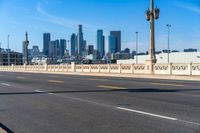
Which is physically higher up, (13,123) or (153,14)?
(153,14)

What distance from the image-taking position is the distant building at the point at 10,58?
568ft

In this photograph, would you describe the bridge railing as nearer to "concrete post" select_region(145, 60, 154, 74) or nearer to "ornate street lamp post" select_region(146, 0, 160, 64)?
"concrete post" select_region(145, 60, 154, 74)

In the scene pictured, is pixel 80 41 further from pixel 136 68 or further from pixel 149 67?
pixel 149 67

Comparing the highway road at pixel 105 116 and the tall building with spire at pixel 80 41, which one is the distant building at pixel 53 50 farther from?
the highway road at pixel 105 116

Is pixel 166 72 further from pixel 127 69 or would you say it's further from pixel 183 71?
pixel 127 69

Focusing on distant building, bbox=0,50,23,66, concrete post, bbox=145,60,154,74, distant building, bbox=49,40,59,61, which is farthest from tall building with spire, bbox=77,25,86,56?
concrete post, bbox=145,60,154,74

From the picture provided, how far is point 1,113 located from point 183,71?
26.6 metres

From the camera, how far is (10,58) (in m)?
180

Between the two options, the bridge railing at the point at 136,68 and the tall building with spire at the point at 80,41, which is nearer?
the bridge railing at the point at 136,68

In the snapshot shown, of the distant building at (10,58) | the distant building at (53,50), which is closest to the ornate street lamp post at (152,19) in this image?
the distant building at (53,50)

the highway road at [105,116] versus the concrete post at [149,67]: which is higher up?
the concrete post at [149,67]

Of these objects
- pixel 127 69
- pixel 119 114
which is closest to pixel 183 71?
pixel 127 69

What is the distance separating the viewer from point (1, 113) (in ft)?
41.4

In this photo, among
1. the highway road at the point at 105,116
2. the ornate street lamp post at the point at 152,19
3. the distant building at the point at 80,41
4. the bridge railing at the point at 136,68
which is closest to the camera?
the highway road at the point at 105,116
